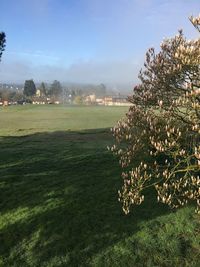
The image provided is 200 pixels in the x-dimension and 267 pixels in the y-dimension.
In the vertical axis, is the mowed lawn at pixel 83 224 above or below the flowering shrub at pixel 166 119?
below

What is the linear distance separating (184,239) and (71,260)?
18.4ft

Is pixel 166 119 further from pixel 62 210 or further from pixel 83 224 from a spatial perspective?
pixel 62 210

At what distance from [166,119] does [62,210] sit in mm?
9378

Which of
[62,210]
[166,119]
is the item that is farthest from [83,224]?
[166,119]

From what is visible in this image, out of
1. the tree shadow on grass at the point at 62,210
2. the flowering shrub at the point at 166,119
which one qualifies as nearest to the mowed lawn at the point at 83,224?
the tree shadow on grass at the point at 62,210

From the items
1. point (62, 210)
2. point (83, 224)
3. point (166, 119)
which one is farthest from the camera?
point (62, 210)

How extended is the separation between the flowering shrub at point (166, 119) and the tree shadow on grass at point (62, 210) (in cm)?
473

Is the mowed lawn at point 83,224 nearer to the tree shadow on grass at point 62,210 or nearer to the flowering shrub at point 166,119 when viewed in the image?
the tree shadow on grass at point 62,210

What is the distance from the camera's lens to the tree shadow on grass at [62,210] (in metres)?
18.0

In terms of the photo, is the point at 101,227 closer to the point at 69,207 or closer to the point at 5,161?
the point at 69,207

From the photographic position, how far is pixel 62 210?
21.3 m

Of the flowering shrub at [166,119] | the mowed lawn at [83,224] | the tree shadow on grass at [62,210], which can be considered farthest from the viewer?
the tree shadow on grass at [62,210]

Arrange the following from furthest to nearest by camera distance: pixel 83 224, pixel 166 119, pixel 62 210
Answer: pixel 62 210
pixel 83 224
pixel 166 119

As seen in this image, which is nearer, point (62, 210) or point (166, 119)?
point (166, 119)
